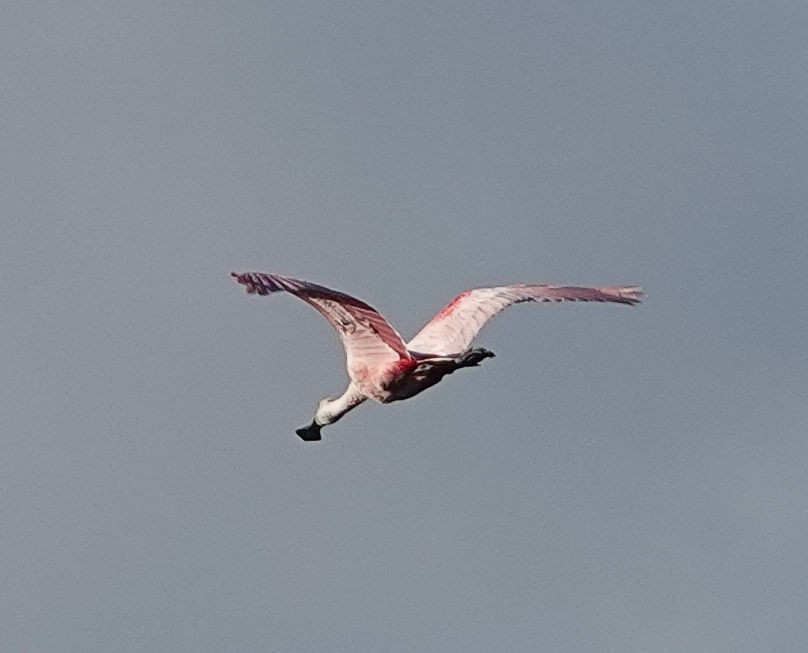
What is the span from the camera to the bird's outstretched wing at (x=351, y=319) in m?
28.6

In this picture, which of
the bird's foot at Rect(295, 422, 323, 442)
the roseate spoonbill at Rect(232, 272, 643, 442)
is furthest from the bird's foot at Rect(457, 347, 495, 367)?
the bird's foot at Rect(295, 422, 323, 442)

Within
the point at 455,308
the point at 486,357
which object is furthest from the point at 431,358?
the point at 455,308

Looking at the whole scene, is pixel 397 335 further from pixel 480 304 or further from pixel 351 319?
pixel 480 304

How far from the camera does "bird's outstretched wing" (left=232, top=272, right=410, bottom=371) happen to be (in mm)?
28625

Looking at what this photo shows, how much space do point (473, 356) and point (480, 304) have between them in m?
4.28

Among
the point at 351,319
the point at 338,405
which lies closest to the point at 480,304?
the point at 338,405

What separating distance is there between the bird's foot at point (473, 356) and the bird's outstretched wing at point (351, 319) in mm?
881

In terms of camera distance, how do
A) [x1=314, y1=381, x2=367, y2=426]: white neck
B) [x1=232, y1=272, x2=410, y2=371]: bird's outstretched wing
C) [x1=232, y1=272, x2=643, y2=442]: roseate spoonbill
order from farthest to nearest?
[x1=314, y1=381, x2=367, y2=426]: white neck
[x1=232, y1=272, x2=643, y2=442]: roseate spoonbill
[x1=232, y1=272, x2=410, y2=371]: bird's outstretched wing

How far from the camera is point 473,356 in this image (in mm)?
32000

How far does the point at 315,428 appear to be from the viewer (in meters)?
37.7

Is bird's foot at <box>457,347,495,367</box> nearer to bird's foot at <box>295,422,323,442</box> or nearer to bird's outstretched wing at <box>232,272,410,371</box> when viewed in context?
bird's outstretched wing at <box>232,272,410,371</box>

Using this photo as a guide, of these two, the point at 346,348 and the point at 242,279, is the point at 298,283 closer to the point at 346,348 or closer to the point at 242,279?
the point at 242,279

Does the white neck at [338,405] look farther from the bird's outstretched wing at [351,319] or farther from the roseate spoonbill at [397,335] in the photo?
the bird's outstretched wing at [351,319]

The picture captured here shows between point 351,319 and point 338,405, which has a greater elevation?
point 351,319
